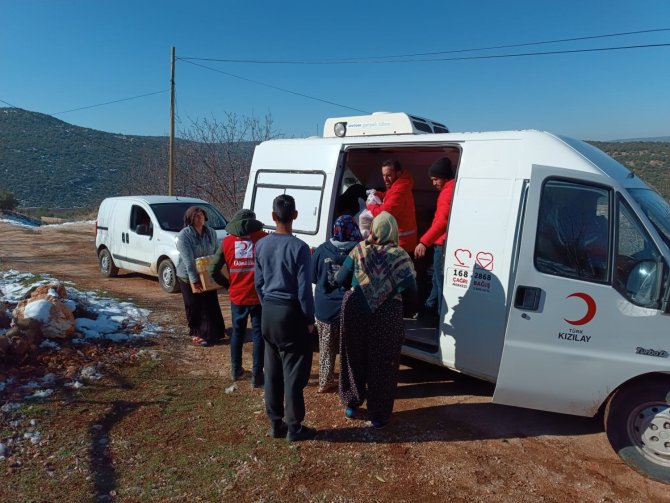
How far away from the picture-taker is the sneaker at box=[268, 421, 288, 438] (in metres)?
4.05

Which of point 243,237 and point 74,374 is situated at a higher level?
point 243,237

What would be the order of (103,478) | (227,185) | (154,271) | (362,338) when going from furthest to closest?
(227,185)
(154,271)
(362,338)
(103,478)

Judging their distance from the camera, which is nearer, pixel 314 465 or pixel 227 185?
pixel 314 465

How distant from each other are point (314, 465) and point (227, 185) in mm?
17377

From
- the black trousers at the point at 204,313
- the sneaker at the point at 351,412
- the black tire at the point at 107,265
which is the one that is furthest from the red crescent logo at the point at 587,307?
the black tire at the point at 107,265

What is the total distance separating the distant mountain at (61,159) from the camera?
47281 mm

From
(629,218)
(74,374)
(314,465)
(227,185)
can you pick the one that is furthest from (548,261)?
(227,185)

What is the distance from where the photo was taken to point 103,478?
3.47 meters

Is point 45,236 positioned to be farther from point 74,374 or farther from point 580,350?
point 580,350

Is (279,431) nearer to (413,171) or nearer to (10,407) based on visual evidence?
(10,407)

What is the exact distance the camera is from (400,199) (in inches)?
218

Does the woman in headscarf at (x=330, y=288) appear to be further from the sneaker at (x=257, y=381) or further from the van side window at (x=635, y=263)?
the van side window at (x=635, y=263)

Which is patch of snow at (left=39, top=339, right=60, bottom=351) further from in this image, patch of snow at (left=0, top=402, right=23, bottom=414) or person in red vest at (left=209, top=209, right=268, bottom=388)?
person in red vest at (left=209, top=209, right=268, bottom=388)

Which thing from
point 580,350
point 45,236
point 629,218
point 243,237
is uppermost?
point 629,218
